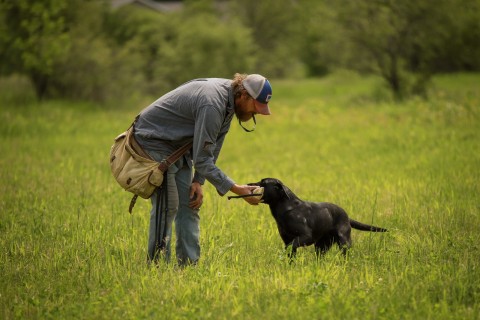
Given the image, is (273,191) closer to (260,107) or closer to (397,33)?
(260,107)

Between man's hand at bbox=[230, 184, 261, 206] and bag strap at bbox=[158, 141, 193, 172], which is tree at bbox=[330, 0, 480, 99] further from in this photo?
bag strap at bbox=[158, 141, 193, 172]

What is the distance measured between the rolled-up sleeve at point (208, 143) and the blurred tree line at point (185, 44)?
17731 mm

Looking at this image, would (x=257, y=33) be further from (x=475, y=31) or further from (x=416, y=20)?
(x=416, y=20)

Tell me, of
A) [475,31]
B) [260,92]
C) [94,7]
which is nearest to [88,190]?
[260,92]

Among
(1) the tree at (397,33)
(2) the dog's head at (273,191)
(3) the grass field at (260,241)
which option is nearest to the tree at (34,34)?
(3) the grass field at (260,241)

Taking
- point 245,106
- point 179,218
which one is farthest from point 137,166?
point 245,106

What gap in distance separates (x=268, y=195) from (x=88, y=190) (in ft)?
17.0

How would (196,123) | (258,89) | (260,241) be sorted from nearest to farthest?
(258,89) < (196,123) < (260,241)

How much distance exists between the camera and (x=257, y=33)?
49781mm

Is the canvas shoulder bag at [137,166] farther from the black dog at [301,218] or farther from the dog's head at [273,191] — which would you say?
the black dog at [301,218]

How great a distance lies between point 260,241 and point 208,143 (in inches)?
76.8

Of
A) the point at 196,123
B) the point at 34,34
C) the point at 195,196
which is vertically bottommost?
the point at 34,34

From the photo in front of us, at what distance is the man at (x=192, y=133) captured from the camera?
19.7ft

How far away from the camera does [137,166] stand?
628 centimetres
